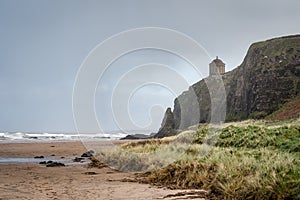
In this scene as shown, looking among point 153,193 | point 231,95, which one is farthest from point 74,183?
point 231,95

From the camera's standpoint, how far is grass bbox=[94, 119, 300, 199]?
10.0 metres

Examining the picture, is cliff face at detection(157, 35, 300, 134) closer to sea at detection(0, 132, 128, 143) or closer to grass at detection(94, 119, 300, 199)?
sea at detection(0, 132, 128, 143)

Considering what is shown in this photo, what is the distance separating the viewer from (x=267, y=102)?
65688mm

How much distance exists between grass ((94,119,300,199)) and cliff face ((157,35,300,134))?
138ft

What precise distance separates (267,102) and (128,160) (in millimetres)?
48518

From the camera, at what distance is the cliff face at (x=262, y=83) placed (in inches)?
2566

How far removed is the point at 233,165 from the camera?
13.1 m

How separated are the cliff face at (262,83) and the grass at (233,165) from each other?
4196 cm

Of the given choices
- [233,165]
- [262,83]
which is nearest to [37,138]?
[262,83]

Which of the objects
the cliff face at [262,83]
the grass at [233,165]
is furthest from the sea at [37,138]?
the grass at [233,165]

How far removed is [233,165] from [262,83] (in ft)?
195

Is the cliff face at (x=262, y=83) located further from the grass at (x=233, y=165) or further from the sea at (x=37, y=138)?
the grass at (x=233, y=165)

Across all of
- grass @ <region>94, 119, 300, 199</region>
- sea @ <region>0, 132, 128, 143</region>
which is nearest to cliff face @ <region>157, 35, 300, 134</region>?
sea @ <region>0, 132, 128, 143</region>

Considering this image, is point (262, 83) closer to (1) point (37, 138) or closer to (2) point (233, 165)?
(1) point (37, 138)
